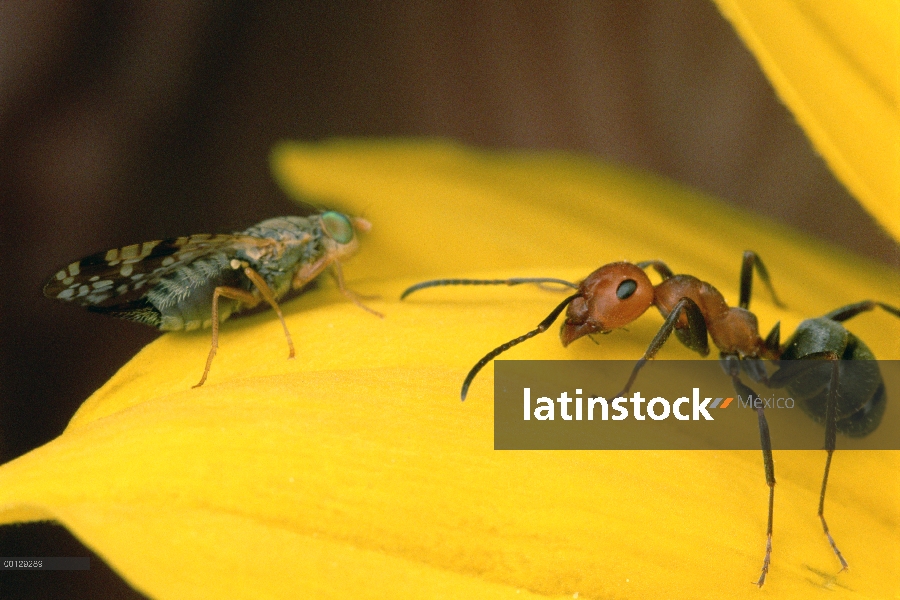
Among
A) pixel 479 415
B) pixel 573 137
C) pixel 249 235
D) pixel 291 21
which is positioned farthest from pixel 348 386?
pixel 573 137

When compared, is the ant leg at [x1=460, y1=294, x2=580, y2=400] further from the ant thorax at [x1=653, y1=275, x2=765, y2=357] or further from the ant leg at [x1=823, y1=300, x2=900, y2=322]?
the ant leg at [x1=823, y1=300, x2=900, y2=322]

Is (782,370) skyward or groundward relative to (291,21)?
groundward

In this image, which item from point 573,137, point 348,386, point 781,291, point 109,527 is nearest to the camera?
point 109,527

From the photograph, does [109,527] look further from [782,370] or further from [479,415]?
[782,370]

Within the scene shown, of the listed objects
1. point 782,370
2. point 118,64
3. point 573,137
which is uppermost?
point 118,64

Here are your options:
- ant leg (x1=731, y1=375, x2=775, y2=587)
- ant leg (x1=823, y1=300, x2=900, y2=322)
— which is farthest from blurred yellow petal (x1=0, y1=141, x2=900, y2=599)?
ant leg (x1=823, y1=300, x2=900, y2=322)

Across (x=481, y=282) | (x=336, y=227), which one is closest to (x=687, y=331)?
(x=481, y=282)
